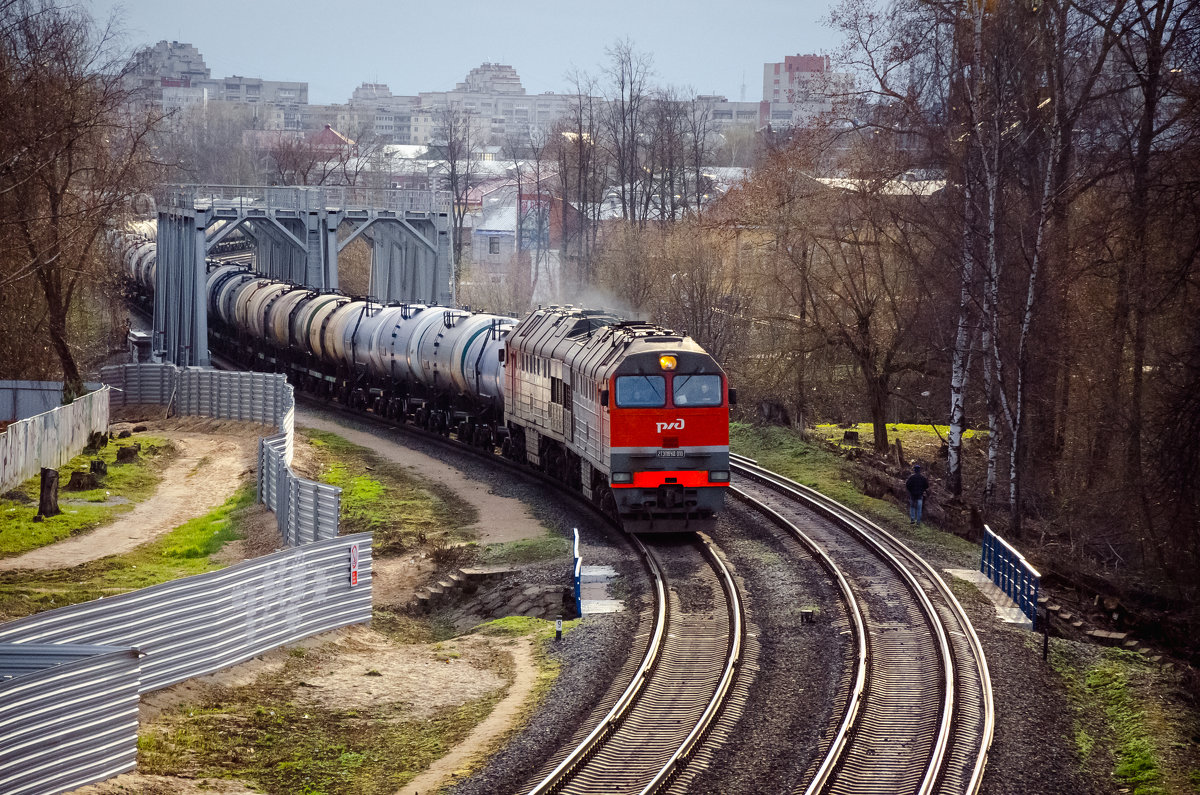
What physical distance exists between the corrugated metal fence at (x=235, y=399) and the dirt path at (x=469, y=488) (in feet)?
4.88

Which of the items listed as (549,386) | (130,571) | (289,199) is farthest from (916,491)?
(289,199)

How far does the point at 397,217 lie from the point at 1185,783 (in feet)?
142

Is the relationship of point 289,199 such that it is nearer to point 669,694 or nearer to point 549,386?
point 549,386

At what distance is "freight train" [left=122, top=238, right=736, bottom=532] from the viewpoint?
75.5 feet

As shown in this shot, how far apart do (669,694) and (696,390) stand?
340 inches

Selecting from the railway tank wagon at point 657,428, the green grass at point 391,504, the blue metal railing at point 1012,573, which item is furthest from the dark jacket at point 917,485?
the green grass at point 391,504

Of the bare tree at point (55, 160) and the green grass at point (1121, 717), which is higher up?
the bare tree at point (55, 160)

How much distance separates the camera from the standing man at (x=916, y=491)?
25922 mm

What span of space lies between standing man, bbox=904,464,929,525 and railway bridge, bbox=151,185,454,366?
28.6m

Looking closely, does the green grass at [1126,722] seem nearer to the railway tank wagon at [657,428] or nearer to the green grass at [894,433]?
the railway tank wagon at [657,428]

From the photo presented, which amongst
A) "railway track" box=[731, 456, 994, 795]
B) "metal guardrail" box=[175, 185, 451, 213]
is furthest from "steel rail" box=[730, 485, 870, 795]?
"metal guardrail" box=[175, 185, 451, 213]

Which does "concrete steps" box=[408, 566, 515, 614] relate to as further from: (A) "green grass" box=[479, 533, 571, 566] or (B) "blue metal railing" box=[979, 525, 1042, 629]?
(B) "blue metal railing" box=[979, 525, 1042, 629]

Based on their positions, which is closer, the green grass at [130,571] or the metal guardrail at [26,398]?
the green grass at [130,571]

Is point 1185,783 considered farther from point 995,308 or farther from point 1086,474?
point 1086,474
